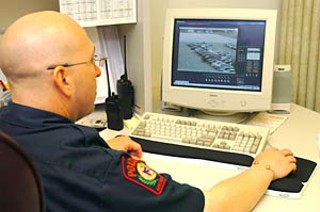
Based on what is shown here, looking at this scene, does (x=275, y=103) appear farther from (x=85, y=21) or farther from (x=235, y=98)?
(x=85, y=21)

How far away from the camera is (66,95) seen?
1.02m

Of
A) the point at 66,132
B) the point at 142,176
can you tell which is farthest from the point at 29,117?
the point at 142,176

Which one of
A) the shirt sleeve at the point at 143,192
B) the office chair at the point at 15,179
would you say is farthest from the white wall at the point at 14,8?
the office chair at the point at 15,179

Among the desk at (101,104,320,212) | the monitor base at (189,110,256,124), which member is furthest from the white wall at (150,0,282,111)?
the desk at (101,104,320,212)

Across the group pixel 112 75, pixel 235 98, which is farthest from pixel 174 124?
pixel 112 75

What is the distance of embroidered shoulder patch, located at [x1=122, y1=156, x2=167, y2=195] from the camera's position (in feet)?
3.24

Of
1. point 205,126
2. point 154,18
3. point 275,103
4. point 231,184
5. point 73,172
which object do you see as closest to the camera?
point 73,172

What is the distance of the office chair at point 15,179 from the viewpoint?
577mm

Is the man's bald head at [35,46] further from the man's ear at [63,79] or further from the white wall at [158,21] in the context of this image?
the white wall at [158,21]

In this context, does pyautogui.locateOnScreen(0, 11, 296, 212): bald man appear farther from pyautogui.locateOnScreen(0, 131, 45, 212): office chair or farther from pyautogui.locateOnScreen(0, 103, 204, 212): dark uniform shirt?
pyautogui.locateOnScreen(0, 131, 45, 212): office chair

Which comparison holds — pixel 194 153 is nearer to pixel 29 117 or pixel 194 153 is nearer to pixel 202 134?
pixel 202 134

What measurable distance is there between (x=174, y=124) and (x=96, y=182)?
725mm

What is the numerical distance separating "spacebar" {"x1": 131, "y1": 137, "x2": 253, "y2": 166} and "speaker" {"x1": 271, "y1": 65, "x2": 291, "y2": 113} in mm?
460

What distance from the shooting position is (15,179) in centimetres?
59
